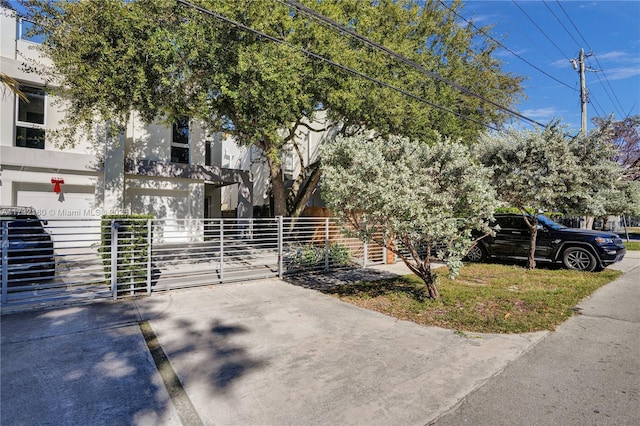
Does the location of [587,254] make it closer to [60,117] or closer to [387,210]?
[387,210]

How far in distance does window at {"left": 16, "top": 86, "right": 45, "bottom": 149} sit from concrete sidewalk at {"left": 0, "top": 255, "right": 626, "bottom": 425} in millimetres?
9601

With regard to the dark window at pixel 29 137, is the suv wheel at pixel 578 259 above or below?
below

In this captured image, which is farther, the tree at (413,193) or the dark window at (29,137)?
the dark window at (29,137)

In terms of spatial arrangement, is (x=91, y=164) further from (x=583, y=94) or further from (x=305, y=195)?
(x=583, y=94)

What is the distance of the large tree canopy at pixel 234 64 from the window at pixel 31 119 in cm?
367

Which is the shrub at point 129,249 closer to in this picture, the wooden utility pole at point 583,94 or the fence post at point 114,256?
the fence post at point 114,256

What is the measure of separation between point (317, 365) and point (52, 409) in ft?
8.01

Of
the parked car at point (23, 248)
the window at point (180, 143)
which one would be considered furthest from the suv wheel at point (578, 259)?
the window at point (180, 143)

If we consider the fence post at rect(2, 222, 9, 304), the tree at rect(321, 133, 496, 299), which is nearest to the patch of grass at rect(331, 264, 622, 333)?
the tree at rect(321, 133, 496, 299)

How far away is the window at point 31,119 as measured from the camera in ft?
38.9

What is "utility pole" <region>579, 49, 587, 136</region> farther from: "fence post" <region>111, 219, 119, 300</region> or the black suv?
"fence post" <region>111, 219, 119, 300</region>

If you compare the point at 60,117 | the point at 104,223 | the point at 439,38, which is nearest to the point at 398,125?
the point at 439,38

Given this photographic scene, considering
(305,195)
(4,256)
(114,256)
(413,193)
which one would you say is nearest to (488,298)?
(413,193)

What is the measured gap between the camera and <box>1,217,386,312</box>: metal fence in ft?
19.0
